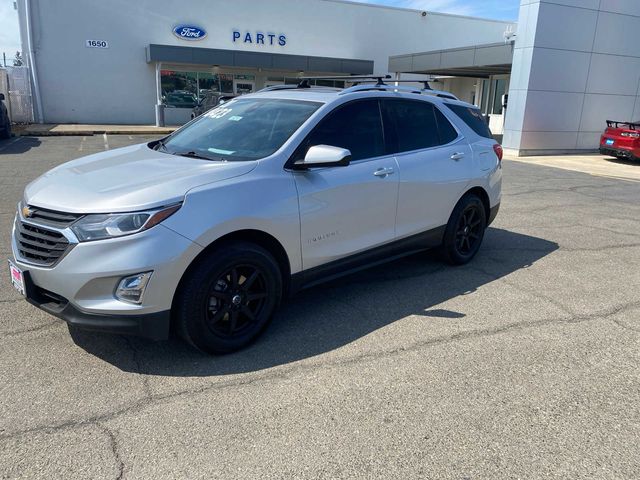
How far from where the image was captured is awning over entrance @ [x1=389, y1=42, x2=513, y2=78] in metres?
20.5

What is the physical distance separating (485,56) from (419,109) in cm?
1819

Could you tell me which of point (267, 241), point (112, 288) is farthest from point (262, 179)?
point (112, 288)

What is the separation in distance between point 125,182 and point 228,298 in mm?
1022

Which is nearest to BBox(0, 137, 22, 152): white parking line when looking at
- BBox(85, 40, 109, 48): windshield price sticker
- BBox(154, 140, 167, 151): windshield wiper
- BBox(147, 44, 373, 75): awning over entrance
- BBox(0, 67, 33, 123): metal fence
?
BBox(0, 67, 33, 123): metal fence

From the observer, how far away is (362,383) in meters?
3.30

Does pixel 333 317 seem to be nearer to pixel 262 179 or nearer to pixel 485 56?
pixel 262 179

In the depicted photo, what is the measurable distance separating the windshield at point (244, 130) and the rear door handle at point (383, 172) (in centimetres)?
75

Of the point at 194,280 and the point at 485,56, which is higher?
the point at 485,56

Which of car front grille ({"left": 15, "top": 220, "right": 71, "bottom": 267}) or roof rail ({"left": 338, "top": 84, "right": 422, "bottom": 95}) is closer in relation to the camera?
car front grille ({"left": 15, "top": 220, "right": 71, "bottom": 267})

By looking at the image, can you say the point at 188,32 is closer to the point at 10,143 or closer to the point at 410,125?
the point at 10,143

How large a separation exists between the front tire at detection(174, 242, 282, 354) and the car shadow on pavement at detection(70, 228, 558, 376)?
15cm

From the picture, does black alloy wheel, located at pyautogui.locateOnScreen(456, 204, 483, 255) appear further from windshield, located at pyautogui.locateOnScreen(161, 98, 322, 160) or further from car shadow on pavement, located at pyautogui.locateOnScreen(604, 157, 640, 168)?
car shadow on pavement, located at pyautogui.locateOnScreen(604, 157, 640, 168)

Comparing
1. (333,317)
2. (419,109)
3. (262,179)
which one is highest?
(419,109)

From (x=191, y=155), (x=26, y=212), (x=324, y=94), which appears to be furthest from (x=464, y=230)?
(x=26, y=212)
